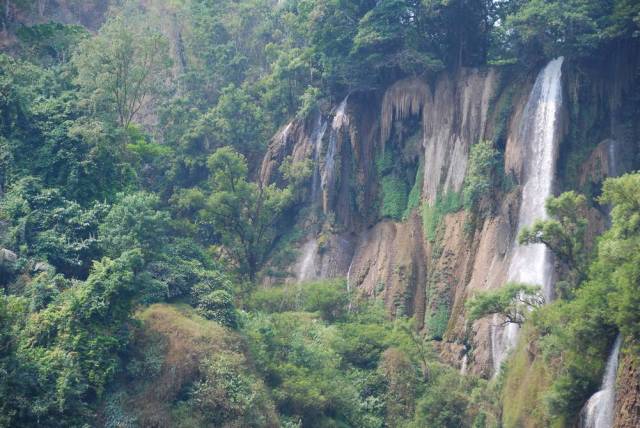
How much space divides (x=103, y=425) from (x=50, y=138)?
41.6 ft

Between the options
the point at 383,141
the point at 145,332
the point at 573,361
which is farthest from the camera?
the point at 383,141

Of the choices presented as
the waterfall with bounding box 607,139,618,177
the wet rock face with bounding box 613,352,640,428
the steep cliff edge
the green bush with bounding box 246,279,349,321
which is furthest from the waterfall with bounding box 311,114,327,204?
the wet rock face with bounding box 613,352,640,428

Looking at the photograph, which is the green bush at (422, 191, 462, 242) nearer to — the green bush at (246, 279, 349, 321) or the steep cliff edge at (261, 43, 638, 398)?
the steep cliff edge at (261, 43, 638, 398)

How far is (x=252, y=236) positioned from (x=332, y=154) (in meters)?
6.14

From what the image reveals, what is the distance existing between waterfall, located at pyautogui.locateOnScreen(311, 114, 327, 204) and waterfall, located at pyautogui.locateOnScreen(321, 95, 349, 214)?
0.51 meters

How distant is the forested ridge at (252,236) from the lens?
2380 centimetres

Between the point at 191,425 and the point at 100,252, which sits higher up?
the point at 100,252

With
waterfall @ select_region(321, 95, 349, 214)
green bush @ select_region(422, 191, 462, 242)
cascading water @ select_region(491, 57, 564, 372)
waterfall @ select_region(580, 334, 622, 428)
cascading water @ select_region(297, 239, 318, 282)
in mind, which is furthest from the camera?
waterfall @ select_region(321, 95, 349, 214)

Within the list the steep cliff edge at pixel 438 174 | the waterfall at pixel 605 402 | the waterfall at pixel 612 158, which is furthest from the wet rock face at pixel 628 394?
the waterfall at pixel 612 158

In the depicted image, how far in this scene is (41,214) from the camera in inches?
1164

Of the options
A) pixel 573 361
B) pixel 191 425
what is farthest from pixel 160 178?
pixel 573 361

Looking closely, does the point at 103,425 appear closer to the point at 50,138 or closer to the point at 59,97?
the point at 50,138

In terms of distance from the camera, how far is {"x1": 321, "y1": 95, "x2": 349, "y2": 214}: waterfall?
4053 centimetres

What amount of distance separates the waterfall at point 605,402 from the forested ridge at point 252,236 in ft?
1.10
